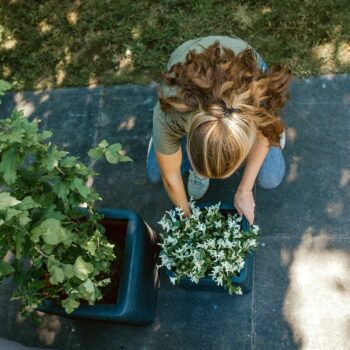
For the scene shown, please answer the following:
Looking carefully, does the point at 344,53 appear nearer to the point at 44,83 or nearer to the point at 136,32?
the point at 136,32

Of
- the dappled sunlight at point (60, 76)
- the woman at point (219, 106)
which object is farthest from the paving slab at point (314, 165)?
the dappled sunlight at point (60, 76)

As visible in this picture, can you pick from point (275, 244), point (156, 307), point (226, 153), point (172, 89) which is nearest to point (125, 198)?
point (156, 307)

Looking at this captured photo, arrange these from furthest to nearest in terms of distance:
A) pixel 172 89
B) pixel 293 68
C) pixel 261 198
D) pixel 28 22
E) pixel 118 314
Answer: pixel 28 22 < pixel 293 68 < pixel 261 198 < pixel 118 314 < pixel 172 89

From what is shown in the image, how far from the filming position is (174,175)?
2746 mm

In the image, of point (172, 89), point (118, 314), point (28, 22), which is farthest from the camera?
point (28, 22)

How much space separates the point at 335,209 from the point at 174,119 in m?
1.46

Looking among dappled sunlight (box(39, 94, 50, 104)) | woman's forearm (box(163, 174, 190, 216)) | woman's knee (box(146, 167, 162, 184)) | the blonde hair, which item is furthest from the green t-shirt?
dappled sunlight (box(39, 94, 50, 104))

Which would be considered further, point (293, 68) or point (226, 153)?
point (293, 68)

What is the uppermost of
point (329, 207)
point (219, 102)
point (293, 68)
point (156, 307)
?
point (219, 102)

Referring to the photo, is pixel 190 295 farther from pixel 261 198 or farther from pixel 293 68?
pixel 293 68

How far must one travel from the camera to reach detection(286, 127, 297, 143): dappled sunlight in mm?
3477

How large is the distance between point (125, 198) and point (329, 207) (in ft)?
4.71

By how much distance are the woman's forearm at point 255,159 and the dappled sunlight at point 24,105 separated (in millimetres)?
1976

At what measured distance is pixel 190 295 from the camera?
321 cm
